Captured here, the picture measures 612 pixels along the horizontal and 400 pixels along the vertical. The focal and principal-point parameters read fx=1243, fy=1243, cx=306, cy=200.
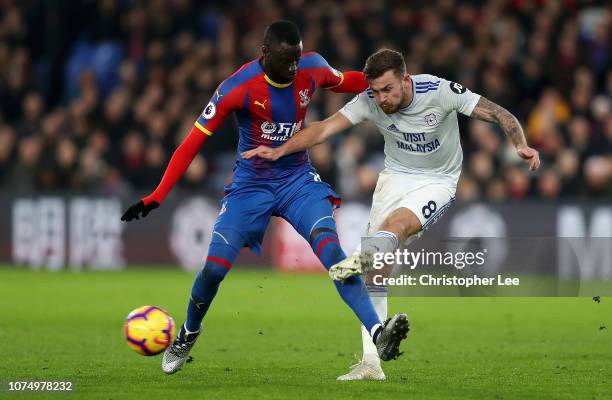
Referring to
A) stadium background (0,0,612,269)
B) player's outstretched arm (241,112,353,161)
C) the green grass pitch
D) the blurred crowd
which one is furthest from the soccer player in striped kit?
the blurred crowd

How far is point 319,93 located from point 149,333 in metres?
10.8

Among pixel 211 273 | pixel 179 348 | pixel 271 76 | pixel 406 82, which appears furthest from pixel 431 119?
pixel 179 348

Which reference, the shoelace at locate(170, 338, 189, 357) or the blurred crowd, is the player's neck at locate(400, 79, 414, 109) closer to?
the shoelace at locate(170, 338, 189, 357)

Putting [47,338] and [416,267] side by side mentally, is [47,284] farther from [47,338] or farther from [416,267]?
[416,267]

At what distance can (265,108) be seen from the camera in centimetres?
866

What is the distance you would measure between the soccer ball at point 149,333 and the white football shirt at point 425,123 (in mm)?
1979

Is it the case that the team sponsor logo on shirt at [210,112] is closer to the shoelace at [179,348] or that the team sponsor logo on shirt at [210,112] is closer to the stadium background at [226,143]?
the shoelace at [179,348]

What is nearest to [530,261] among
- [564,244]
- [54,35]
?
[564,244]

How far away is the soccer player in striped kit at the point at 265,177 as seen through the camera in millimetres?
8406

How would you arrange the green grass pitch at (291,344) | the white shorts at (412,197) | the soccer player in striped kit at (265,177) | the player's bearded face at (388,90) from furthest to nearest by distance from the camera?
the white shorts at (412,197) < the player's bearded face at (388,90) < the soccer player in striped kit at (265,177) < the green grass pitch at (291,344)

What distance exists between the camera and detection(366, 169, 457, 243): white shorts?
29.0 ft

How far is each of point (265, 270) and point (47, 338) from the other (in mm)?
7815

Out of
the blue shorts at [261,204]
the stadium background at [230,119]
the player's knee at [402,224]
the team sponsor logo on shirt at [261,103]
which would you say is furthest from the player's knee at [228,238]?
the stadium background at [230,119]

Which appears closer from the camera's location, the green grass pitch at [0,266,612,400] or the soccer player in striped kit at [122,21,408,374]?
the green grass pitch at [0,266,612,400]
